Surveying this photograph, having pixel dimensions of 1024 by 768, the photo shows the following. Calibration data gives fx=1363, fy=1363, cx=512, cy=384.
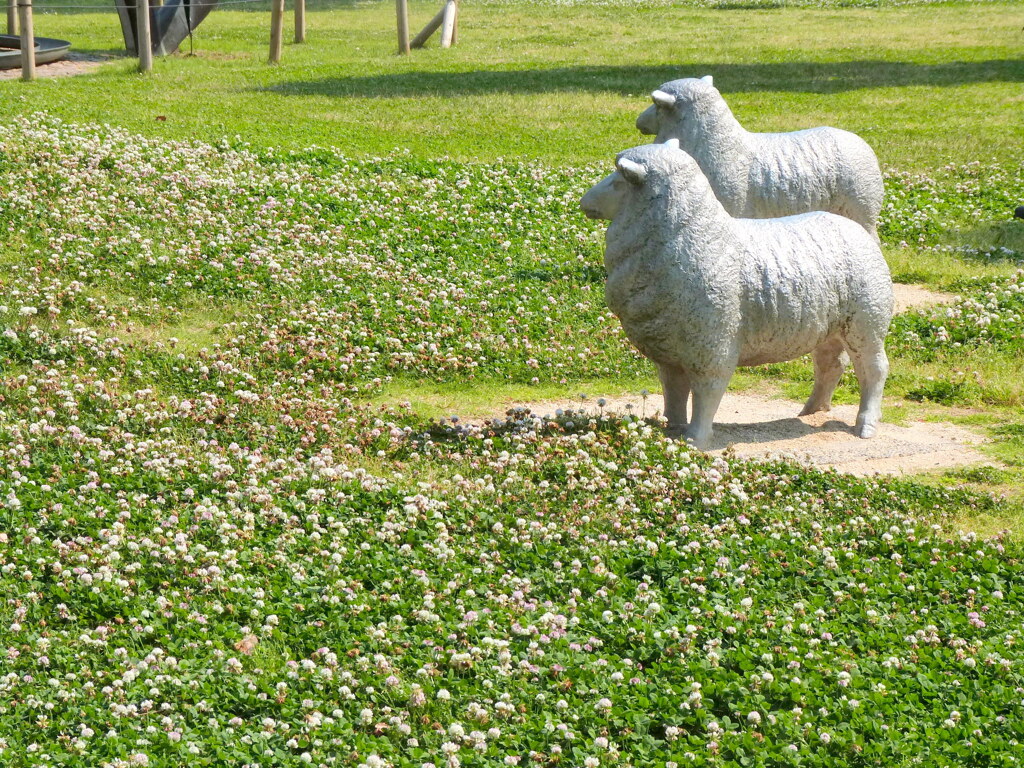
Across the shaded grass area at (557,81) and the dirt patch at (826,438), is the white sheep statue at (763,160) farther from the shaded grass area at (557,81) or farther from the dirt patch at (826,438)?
the shaded grass area at (557,81)

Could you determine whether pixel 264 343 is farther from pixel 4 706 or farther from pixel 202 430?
pixel 4 706

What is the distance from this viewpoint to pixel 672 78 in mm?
27641

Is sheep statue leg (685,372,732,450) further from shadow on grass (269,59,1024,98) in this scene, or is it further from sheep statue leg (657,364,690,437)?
shadow on grass (269,59,1024,98)

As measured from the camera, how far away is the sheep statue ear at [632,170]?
927cm

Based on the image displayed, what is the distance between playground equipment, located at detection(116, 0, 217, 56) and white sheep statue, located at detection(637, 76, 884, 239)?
17901mm

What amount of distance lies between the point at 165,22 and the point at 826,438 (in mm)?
21255

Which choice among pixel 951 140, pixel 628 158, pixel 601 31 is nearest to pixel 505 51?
pixel 601 31

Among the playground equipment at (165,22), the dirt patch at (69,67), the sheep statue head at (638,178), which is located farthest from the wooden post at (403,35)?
the sheep statue head at (638,178)

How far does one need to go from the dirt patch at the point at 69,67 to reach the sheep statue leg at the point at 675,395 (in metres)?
17.3

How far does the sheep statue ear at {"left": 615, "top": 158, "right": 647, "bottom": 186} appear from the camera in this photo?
927 cm

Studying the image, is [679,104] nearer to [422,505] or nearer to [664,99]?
[664,99]

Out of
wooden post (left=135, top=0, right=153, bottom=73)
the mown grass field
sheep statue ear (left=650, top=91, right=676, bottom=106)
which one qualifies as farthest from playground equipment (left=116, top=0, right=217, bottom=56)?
sheep statue ear (left=650, top=91, right=676, bottom=106)

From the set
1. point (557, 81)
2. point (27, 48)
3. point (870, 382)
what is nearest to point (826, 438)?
point (870, 382)

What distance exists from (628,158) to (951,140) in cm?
1507
